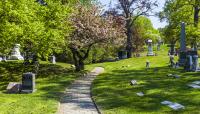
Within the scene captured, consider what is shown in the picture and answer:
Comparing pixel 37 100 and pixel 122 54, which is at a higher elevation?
pixel 122 54

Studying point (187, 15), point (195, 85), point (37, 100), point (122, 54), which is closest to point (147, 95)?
point (195, 85)

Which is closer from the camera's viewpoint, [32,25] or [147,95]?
[147,95]

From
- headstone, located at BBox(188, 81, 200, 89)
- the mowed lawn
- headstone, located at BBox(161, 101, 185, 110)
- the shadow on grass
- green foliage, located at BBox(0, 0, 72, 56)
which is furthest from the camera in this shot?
green foliage, located at BBox(0, 0, 72, 56)

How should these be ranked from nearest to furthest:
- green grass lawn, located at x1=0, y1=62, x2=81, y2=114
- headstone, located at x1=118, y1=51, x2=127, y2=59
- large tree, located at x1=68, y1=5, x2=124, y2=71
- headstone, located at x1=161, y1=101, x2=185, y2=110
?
headstone, located at x1=161, y1=101, x2=185, y2=110 → green grass lawn, located at x1=0, y1=62, x2=81, y2=114 → large tree, located at x1=68, y1=5, x2=124, y2=71 → headstone, located at x1=118, y1=51, x2=127, y2=59

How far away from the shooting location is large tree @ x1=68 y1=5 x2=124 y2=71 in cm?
3903

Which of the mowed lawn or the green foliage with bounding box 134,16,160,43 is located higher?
the green foliage with bounding box 134,16,160,43

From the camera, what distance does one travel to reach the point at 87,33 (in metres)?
39.8

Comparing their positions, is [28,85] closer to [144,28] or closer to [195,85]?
[195,85]

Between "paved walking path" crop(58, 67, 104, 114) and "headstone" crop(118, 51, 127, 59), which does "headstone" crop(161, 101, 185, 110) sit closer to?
"paved walking path" crop(58, 67, 104, 114)

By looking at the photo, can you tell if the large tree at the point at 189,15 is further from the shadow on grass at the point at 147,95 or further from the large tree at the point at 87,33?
the shadow on grass at the point at 147,95

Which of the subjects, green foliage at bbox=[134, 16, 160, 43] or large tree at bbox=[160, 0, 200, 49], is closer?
large tree at bbox=[160, 0, 200, 49]

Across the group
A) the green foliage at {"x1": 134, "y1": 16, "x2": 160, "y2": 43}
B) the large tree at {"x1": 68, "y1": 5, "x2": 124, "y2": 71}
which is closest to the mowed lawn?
the large tree at {"x1": 68, "y1": 5, "x2": 124, "y2": 71}

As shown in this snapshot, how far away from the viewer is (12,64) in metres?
41.9

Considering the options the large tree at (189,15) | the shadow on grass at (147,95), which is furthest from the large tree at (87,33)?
the shadow on grass at (147,95)
